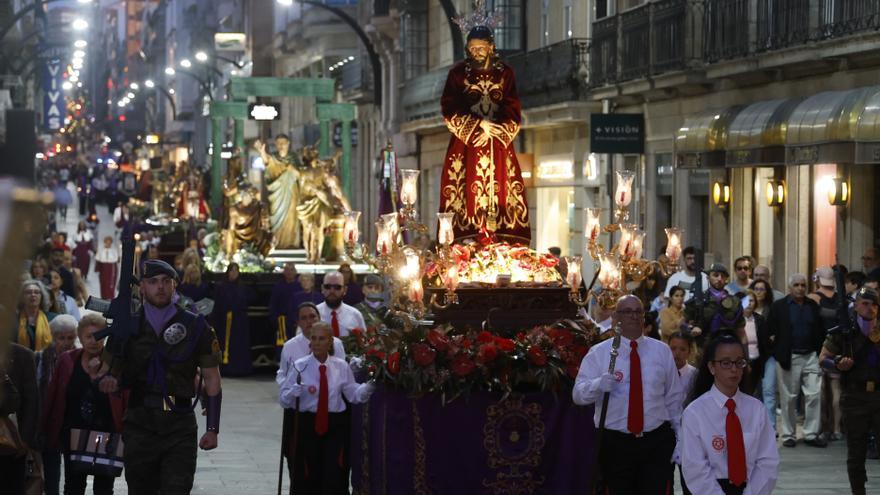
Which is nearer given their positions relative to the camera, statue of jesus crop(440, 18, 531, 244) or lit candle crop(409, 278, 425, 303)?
lit candle crop(409, 278, 425, 303)

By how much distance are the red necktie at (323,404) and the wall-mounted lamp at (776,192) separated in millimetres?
13487

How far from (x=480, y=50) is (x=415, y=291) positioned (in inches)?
77.4

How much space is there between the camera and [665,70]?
90.4 ft

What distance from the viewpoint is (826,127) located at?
20.5 m

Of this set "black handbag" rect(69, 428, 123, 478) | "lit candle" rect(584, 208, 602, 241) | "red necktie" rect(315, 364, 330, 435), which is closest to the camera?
"black handbag" rect(69, 428, 123, 478)

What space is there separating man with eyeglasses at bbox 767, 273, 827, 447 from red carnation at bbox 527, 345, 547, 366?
5911mm

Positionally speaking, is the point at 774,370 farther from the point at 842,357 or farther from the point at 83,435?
the point at 83,435

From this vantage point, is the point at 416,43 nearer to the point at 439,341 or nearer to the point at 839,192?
the point at 839,192

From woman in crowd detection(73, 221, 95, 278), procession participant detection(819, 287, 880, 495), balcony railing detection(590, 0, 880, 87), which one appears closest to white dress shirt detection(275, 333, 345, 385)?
procession participant detection(819, 287, 880, 495)

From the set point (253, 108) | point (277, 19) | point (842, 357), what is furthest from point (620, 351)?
point (277, 19)

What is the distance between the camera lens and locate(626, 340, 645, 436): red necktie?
381 inches

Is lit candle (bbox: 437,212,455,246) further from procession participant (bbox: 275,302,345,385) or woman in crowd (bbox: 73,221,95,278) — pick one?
woman in crowd (bbox: 73,221,95,278)

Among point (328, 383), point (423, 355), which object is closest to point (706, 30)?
point (328, 383)

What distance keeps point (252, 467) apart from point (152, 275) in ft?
20.1
